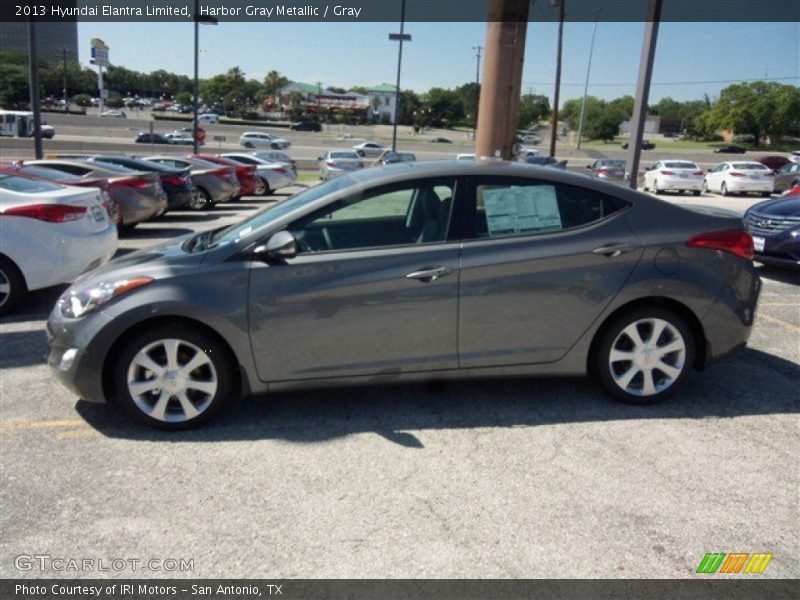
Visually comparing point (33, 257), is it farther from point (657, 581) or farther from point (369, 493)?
point (657, 581)

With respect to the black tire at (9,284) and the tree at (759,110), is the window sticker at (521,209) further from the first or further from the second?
the tree at (759,110)

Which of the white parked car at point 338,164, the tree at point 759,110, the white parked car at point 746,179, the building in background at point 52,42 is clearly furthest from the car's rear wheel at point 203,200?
the building in background at point 52,42

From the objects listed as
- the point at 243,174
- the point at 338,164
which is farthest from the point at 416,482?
the point at 338,164

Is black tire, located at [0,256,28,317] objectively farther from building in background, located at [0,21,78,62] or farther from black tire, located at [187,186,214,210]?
building in background, located at [0,21,78,62]

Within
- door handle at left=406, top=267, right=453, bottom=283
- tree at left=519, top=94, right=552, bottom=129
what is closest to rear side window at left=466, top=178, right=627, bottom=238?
door handle at left=406, top=267, right=453, bottom=283

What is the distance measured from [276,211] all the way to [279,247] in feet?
2.00

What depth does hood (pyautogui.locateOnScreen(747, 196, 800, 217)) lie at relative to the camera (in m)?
8.31

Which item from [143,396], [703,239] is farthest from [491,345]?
[143,396]

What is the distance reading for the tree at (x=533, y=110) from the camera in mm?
109312

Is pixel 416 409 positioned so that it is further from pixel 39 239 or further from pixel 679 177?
pixel 679 177

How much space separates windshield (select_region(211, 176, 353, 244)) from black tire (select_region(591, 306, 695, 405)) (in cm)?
191

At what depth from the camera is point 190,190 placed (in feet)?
48.0

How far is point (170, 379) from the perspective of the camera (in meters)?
3.76

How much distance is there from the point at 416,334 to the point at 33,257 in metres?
4.57
